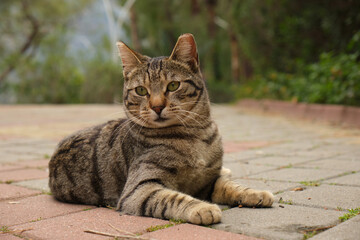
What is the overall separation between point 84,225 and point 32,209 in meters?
0.65

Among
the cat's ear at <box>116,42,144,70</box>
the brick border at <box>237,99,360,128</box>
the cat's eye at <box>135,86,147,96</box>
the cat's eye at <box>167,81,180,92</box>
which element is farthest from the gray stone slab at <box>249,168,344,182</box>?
the brick border at <box>237,99,360,128</box>

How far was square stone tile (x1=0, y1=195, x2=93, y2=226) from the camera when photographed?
2683 mm

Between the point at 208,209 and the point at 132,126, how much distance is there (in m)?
1.09

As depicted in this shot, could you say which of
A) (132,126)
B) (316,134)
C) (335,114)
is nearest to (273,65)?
(335,114)

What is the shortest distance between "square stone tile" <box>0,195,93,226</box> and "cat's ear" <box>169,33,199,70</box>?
1345mm

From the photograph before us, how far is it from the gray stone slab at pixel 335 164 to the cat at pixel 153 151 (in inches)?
48.8

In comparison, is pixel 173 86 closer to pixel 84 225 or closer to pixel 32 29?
pixel 84 225

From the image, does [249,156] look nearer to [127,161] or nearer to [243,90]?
[127,161]

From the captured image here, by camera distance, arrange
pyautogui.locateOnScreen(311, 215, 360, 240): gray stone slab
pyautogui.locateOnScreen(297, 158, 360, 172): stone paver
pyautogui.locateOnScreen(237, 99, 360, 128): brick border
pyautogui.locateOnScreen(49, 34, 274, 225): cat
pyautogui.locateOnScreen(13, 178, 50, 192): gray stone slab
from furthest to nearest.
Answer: pyautogui.locateOnScreen(237, 99, 360, 128): brick border → pyautogui.locateOnScreen(297, 158, 360, 172): stone paver → pyautogui.locateOnScreen(13, 178, 50, 192): gray stone slab → pyautogui.locateOnScreen(49, 34, 274, 225): cat → pyautogui.locateOnScreen(311, 215, 360, 240): gray stone slab

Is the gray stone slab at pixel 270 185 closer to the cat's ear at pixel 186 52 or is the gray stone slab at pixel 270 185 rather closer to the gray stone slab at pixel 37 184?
the cat's ear at pixel 186 52

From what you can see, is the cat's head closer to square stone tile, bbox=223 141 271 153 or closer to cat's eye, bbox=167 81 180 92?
cat's eye, bbox=167 81 180 92

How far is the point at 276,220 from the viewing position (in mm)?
2436

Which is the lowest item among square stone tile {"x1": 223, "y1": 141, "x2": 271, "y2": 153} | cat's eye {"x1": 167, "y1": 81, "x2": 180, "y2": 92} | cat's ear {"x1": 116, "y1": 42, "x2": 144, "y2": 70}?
square stone tile {"x1": 223, "y1": 141, "x2": 271, "y2": 153}

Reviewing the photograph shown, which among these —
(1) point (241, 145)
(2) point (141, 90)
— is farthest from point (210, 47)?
(2) point (141, 90)
